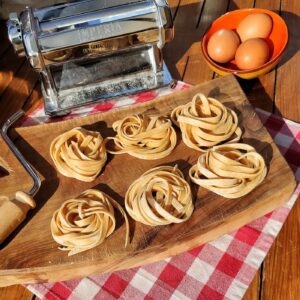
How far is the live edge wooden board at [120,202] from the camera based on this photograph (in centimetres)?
121

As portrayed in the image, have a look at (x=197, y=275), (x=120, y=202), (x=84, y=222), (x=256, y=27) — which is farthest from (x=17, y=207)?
(x=256, y=27)

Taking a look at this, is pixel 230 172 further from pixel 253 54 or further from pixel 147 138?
pixel 253 54

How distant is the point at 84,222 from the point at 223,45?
3.40ft

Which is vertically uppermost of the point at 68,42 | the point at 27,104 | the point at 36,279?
the point at 68,42

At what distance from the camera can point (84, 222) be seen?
49.1 inches

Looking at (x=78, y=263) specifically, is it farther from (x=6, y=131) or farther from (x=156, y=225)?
(x=6, y=131)

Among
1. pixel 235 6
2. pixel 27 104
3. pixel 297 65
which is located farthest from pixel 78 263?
pixel 235 6

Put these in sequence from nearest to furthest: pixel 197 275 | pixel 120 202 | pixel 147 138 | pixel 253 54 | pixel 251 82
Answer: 1. pixel 197 275
2. pixel 120 202
3. pixel 147 138
4. pixel 253 54
5. pixel 251 82

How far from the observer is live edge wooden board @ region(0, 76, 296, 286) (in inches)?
47.8

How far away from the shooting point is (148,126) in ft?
4.84

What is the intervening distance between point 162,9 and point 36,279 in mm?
1114

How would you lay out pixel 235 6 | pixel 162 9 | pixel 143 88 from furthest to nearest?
pixel 235 6
pixel 143 88
pixel 162 9

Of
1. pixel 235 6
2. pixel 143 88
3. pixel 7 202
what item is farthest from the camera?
pixel 235 6

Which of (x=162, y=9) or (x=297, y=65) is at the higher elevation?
(x=162, y=9)
